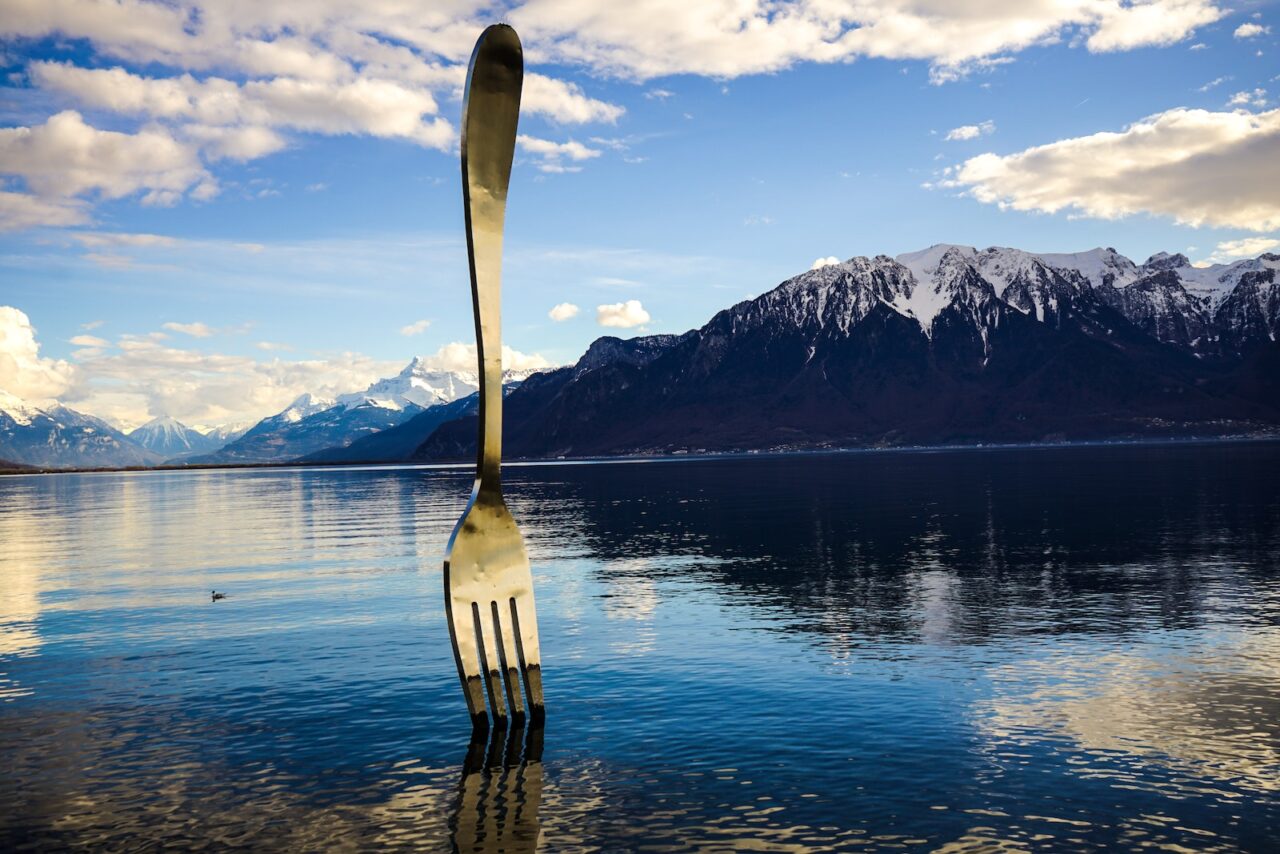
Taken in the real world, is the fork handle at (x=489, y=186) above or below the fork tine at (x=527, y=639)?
above

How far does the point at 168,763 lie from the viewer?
28.1 m

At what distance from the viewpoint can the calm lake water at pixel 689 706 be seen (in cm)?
2308

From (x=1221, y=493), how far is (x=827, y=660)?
115676 mm

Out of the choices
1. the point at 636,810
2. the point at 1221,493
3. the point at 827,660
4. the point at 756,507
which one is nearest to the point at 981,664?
the point at 827,660

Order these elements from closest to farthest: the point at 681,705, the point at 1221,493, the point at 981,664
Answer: the point at 681,705, the point at 981,664, the point at 1221,493

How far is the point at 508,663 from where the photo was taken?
26672 millimetres

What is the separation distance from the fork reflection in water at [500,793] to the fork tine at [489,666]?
115 centimetres

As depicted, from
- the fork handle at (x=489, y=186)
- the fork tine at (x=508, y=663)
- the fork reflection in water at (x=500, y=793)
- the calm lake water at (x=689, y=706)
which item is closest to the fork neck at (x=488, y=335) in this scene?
the fork handle at (x=489, y=186)

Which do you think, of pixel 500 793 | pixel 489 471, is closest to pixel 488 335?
pixel 489 471

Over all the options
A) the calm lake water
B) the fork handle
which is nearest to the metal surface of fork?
the fork handle

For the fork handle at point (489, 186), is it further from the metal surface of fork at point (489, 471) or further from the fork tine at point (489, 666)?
the fork tine at point (489, 666)

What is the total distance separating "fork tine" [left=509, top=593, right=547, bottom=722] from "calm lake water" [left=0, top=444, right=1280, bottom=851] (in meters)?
2.33

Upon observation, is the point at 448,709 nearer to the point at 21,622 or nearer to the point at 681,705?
the point at 681,705

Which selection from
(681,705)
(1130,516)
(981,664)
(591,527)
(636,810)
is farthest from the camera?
→ (591,527)
